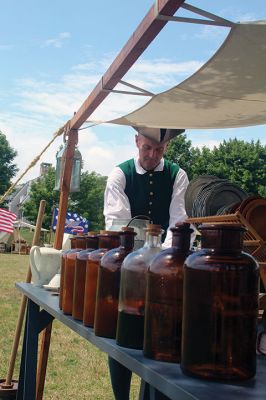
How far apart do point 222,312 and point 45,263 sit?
1676mm

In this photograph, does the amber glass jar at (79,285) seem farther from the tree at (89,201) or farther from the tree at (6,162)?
the tree at (6,162)

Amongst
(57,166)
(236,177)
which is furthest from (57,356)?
(236,177)

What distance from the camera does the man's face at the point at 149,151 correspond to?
9.52 ft

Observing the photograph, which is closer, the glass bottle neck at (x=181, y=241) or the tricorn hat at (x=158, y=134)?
the glass bottle neck at (x=181, y=241)

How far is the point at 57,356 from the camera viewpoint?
474cm

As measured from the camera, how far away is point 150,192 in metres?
3.02

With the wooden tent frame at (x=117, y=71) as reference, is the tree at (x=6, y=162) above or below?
above

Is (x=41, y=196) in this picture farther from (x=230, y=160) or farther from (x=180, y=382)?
(x=180, y=382)

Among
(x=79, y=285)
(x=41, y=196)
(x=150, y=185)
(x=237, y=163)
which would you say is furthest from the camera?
(x=41, y=196)

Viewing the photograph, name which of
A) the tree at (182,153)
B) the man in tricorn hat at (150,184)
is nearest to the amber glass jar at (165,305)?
the man in tricorn hat at (150,184)

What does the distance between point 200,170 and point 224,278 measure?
28911mm

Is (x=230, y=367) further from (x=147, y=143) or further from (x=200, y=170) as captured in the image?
(x=200, y=170)

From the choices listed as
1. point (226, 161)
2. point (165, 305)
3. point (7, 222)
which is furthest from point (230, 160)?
point (165, 305)

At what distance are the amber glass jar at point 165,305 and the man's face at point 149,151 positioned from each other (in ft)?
5.89
